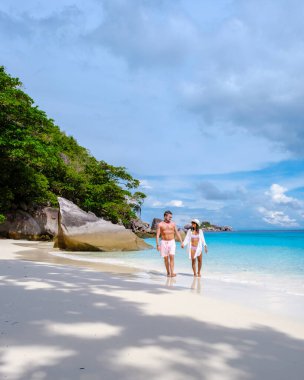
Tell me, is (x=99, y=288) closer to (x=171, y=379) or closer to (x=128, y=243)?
(x=171, y=379)

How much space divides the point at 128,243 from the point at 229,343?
49.5 ft

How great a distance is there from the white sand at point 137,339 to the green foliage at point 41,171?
18.2 metres

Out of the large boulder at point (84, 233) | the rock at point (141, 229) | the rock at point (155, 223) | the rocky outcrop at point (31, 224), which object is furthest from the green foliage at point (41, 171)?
the rock at point (155, 223)

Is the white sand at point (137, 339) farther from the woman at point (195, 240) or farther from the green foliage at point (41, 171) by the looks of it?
the green foliage at point (41, 171)

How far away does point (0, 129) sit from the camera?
73.5 ft

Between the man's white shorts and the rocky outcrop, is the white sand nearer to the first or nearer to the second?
the man's white shorts

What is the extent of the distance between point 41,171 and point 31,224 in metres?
5.33

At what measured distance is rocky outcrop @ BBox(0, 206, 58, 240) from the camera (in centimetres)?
2345

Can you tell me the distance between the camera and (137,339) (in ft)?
11.2

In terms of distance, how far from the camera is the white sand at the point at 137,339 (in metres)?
2.74

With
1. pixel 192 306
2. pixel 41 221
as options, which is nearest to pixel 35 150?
pixel 41 221

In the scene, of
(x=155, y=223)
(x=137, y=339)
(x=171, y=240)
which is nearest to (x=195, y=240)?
(x=171, y=240)

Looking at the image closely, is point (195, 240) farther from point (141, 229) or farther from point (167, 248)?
point (141, 229)

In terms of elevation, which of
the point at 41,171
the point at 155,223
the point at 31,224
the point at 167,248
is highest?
the point at 41,171
